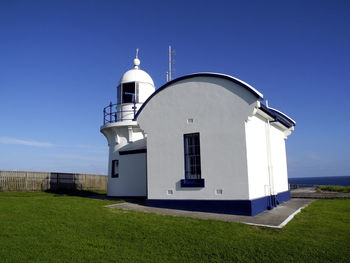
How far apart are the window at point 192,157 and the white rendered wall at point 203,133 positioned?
0.21 m

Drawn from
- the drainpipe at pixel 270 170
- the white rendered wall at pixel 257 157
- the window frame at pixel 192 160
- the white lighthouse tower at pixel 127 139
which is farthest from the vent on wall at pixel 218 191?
the white lighthouse tower at pixel 127 139

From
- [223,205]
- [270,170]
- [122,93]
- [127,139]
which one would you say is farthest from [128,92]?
[223,205]

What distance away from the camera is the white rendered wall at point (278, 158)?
14.5 metres

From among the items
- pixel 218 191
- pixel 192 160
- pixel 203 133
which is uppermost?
pixel 203 133

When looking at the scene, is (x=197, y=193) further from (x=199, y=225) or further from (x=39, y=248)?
(x=39, y=248)

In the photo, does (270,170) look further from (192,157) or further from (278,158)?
(192,157)

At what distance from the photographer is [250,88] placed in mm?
10820

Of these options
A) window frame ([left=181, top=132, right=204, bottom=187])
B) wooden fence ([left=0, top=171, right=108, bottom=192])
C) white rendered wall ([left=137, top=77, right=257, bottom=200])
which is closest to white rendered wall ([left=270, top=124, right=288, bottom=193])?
white rendered wall ([left=137, top=77, right=257, bottom=200])

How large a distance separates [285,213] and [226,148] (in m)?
3.39

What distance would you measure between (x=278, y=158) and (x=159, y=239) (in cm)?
1034

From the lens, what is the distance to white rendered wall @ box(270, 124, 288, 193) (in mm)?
14500

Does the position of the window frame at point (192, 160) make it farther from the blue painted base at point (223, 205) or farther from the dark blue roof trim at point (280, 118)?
the dark blue roof trim at point (280, 118)

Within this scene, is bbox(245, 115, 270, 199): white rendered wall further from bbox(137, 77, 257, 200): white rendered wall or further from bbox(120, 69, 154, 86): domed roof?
bbox(120, 69, 154, 86): domed roof

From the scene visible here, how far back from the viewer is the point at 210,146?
1145 centimetres
